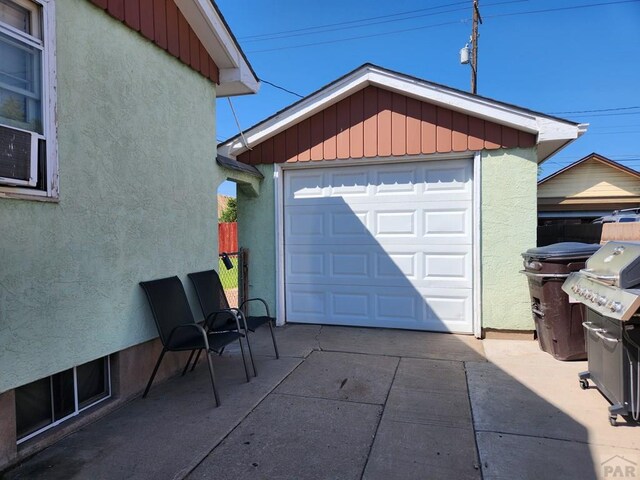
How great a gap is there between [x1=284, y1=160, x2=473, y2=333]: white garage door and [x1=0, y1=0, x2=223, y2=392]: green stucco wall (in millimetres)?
2276

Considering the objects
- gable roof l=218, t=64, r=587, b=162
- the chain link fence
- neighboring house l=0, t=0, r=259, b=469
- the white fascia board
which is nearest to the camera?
neighboring house l=0, t=0, r=259, b=469

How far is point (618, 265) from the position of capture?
2.97 metres

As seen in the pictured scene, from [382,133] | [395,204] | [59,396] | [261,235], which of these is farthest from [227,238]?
[59,396]

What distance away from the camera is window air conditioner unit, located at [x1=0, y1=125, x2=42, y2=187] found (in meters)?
2.48

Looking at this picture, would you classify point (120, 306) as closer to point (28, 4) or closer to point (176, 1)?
point (28, 4)

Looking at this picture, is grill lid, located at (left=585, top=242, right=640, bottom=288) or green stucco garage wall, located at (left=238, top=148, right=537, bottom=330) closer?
grill lid, located at (left=585, top=242, right=640, bottom=288)

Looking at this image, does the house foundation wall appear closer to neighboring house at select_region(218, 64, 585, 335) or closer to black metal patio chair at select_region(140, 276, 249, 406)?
black metal patio chair at select_region(140, 276, 249, 406)

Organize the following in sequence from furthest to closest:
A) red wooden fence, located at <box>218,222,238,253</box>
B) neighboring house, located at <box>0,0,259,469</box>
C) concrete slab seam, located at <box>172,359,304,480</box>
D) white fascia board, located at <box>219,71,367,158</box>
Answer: red wooden fence, located at <box>218,222,238,253</box>, white fascia board, located at <box>219,71,367,158</box>, neighboring house, located at <box>0,0,259,469</box>, concrete slab seam, located at <box>172,359,304,480</box>

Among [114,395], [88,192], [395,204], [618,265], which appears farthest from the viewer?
[395,204]

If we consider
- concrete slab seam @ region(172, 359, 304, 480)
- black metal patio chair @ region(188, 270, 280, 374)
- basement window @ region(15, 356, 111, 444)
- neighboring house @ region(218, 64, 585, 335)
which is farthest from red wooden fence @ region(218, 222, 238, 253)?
basement window @ region(15, 356, 111, 444)

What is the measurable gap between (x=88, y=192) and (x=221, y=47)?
2674 mm

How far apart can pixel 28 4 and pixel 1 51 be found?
44cm

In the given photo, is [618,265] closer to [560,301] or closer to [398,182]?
[560,301]

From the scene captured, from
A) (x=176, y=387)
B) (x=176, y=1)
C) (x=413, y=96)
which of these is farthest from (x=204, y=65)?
(x=176, y=387)
